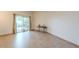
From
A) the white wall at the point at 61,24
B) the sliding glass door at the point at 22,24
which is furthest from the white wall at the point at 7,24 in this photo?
the white wall at the point at 61,24

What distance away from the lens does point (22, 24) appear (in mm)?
1823

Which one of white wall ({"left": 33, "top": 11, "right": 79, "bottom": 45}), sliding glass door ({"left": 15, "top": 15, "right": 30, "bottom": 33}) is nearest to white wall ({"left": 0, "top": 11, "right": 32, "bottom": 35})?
sliding glass door ({"left": 15, "top": 15, "right": 30, "bottom": 33})

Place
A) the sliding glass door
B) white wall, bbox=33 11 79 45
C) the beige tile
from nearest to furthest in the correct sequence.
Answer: the beige tile < white wall, bbox=33 11 79 45 < the sliding glass door

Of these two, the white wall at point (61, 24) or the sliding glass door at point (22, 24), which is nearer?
the white wall at point (61, 24)

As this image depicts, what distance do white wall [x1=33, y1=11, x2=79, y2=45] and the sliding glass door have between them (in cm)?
15

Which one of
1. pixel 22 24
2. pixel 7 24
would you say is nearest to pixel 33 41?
pixel 22 24

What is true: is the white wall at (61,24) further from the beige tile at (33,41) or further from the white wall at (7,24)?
the white wall at (7,24)

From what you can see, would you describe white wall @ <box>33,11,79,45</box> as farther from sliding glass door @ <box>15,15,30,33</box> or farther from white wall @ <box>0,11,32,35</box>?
white wall @ <box>0,11,32,35</box>

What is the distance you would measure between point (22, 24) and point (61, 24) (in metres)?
0.76

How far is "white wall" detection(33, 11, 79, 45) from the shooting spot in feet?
5.26

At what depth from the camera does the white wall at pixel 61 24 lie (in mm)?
1604

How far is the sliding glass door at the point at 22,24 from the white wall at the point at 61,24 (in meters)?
0.15
